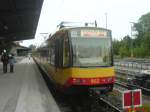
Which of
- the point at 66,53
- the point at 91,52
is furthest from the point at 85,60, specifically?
the point at 66,53

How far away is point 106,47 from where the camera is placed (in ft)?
50.0

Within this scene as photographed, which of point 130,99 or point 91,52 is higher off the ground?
point 91,52

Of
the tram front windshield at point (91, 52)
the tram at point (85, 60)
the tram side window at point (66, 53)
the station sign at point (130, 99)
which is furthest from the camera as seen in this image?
the tram side window at point (66, 53)

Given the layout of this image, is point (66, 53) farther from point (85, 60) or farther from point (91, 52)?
point (91, 52)

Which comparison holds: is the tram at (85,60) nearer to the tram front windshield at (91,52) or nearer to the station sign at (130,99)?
the tram front windshield at (91,52)

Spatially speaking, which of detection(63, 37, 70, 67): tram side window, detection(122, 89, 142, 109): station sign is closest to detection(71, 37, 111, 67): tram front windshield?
detection(63, 37, 70, 67): tram side window

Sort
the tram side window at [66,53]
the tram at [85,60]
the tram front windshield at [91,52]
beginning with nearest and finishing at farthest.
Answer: the tram at [85,60] → the tram front windshield at [91,52] → the tram side window at [66,53]

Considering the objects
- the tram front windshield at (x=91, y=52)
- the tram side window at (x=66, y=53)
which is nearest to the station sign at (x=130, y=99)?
the tram front windshield at (x=91, y=52)

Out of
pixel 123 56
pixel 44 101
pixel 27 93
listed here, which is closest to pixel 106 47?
pixel 44 101

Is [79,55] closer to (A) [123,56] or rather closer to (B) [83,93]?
(B) [83,93]

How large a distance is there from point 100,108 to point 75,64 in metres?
2.04

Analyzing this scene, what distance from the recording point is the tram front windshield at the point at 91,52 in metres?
14.6

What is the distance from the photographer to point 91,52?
14.9 m

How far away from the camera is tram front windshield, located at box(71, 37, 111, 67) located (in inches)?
576
